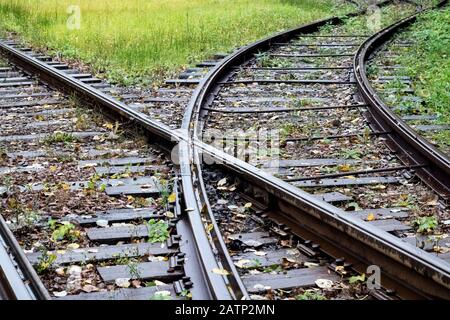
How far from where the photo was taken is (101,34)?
1396cm

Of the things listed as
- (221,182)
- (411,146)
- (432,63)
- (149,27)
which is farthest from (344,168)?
(149,27)

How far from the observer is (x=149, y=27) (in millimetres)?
14672

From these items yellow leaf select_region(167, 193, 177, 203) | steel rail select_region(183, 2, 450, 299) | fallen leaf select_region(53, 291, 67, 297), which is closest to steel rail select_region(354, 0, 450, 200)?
steel rail select_region(183, 2, 450, 299)

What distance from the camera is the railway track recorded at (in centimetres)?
423

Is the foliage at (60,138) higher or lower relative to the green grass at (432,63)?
lower

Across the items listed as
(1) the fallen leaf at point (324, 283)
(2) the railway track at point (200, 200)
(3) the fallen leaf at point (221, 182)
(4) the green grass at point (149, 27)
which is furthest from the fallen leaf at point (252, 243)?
(4) the green grass at point (149, 27)

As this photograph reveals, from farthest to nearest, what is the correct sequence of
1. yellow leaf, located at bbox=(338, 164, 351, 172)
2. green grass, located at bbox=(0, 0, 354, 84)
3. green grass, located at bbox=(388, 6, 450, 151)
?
green grass, located at bbox=(0, 0, 354, 84)
green grass, located at bbox=(388, 6, 450, 151)
yellow leaf, located at bbox=(338, 164, 351, 172)

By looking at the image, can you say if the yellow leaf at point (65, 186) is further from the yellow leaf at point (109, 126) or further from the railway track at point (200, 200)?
the yellow leaf at point (109, 126)

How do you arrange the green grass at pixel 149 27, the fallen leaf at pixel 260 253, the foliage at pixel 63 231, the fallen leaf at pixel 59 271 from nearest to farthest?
the fallen leaf at pixel 59 271 → the fallen leaf at pixel 260 253 → the foliage at pixel 63 231 → the green grass at pixel 149 27

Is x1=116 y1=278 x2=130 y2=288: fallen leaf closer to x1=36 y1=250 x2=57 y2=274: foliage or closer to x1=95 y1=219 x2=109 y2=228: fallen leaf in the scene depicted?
x1=36 y1=250 x2=57 y2=274: foliage

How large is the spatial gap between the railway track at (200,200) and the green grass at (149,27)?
211 cm

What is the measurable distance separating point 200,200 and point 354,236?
4.23 feet

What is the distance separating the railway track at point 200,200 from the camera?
167 inches

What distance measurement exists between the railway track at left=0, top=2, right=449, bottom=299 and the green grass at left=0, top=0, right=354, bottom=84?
2.11 metres
